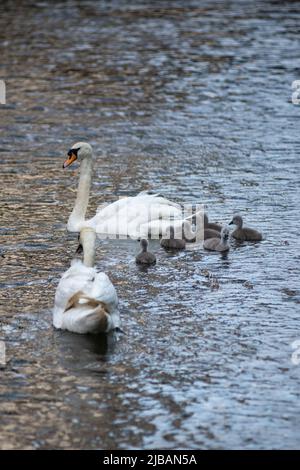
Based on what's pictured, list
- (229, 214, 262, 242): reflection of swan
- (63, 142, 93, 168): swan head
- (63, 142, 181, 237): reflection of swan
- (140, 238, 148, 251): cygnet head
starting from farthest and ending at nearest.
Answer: (63, 142, 93, 168): swan head < (63, 142, 181, 237): reflection of swan < (229, 214, 262, 242): reflection of swan < (140, 238, 148, 251): cygnet head

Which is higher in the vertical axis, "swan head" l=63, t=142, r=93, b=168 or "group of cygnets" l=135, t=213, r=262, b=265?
"swan head" l=63, t=142, r=93, b=168

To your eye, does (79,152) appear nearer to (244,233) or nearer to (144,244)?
(144,244)

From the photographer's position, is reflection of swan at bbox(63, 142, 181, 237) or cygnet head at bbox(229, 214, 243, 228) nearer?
cygnet head at bbox(229, 214, 243, 228)

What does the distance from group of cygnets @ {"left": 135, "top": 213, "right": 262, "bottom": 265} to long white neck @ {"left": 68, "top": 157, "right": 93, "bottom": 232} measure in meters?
1.16

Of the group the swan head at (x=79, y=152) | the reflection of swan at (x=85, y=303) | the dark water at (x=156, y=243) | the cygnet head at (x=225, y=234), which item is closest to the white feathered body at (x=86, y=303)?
the reflection of swan at (x=85, y=303)

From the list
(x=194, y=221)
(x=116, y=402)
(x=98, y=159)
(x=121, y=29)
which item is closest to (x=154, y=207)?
(x=194, y=221)

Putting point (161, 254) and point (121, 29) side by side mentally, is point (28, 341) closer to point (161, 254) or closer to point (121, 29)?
point (161, 254)

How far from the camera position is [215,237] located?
47.1ft

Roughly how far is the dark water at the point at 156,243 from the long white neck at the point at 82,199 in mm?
248

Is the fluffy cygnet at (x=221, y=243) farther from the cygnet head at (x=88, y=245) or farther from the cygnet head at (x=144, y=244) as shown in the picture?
the cygnet head at (x=88, y=245)

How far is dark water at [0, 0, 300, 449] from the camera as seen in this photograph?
9.52 metres

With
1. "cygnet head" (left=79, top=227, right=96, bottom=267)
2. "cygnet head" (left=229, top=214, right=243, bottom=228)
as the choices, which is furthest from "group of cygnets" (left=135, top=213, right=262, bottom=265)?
"cygnet head" (left=79, top=227, right=96, bottom=267)

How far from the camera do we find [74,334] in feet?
36.4

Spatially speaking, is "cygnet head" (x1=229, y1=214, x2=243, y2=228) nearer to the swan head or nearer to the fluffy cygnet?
the fluffy cygnet
